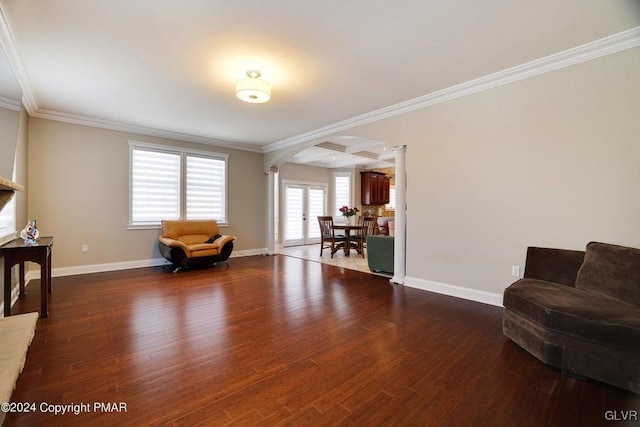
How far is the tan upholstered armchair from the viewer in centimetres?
502

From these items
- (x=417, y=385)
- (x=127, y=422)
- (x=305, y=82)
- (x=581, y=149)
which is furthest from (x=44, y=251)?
(x=581, y=149)

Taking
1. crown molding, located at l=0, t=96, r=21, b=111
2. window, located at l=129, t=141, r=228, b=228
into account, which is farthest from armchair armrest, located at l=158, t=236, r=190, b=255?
crown molding, located at l=0, t=96, r=21, b=111

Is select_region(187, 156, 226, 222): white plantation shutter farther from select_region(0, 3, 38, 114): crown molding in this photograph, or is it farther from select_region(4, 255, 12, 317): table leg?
select_region(4, 255, 12, 317): table leg

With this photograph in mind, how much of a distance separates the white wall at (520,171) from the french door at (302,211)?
5.00 m

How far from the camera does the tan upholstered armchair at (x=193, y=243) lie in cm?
502

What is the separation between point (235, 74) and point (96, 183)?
3631mm

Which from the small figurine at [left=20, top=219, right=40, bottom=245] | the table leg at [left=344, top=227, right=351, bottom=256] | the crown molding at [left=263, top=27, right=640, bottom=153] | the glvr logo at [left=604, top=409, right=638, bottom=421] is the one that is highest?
the crown molding at [left=263, top=27, right=640, bottom=153]

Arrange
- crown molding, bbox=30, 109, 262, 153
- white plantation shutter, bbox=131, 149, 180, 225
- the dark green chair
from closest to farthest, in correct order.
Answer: crown molding, bbox=30, 109, 262, 153, the dark green chair, white plantation shutter, bbox=131, 149, 180, 225

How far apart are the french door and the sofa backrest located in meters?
2.93

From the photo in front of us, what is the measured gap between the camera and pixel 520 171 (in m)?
3.19

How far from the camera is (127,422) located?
1.51 metres

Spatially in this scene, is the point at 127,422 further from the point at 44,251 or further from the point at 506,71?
the point at 506,71

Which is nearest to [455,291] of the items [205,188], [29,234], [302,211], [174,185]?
[29,234]

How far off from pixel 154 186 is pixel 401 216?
4781mm
